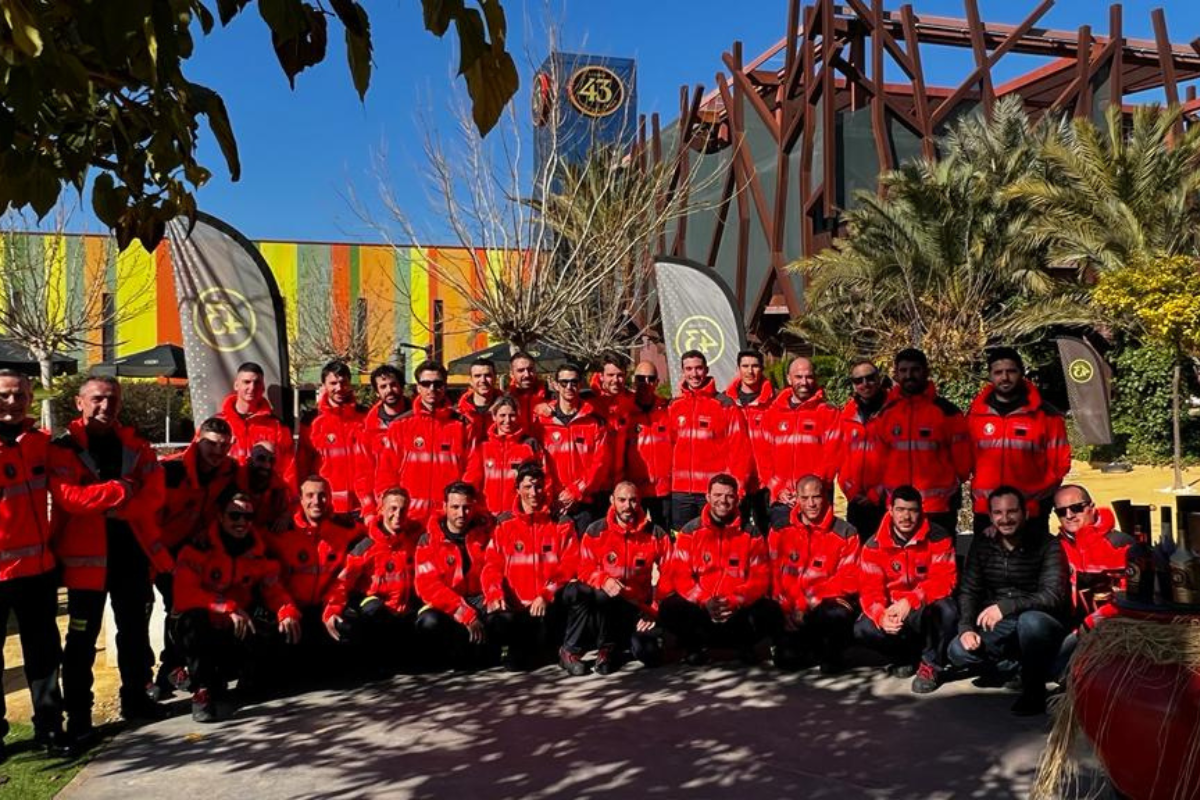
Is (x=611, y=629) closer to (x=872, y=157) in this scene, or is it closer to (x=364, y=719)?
(x=364, y=719)

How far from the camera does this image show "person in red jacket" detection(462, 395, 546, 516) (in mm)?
6746

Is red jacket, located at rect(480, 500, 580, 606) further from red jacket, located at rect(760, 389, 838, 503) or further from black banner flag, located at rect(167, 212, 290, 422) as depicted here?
black banner flag, located at rect(167, 212, 290, 422)

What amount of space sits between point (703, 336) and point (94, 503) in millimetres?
7077

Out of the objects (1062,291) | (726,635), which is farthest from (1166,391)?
(726,635)

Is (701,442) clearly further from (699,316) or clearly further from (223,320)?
(223,320)

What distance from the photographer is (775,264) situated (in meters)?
26.6

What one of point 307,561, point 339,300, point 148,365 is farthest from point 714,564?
point 339,300

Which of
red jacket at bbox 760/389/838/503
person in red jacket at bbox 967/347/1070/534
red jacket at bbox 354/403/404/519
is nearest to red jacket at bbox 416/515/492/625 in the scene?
red jacket at bbox 354/403/404/519

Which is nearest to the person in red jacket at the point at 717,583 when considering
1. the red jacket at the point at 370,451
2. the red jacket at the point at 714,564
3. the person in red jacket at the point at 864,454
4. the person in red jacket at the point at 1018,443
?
the red jacket at the point at 714,564

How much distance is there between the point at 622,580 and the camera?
6105mm

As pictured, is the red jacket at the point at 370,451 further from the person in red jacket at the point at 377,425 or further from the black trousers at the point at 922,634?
the black trousers at the point at 922,634

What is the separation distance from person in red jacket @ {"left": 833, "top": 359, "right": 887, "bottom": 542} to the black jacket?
1130mm

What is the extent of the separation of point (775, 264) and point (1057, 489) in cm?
2122

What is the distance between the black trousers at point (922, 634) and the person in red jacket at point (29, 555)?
4073mm
